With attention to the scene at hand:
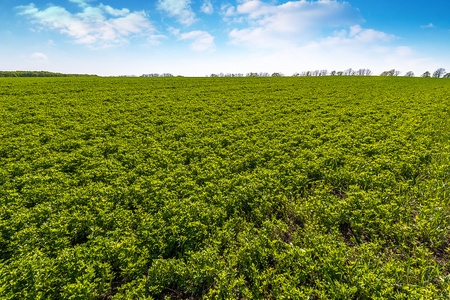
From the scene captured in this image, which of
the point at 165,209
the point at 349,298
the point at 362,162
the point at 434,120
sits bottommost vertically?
the point at 349,298

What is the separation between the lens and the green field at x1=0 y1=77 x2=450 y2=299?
13.5ft

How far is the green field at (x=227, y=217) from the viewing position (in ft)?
13.5

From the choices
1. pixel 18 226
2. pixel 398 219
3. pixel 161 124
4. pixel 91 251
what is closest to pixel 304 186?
pixel 398 219

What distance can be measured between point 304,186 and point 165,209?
5.15 m

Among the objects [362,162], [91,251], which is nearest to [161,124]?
[91,251]

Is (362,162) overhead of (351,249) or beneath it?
overhead

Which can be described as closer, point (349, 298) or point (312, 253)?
point (349, 298)

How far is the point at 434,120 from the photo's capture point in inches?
541

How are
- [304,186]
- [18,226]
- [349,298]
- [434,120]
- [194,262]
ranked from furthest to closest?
1. [434,120]
2. [304,186]
3. [18,226]
4. [194,262]
5. [349,298]

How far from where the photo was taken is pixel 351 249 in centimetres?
478

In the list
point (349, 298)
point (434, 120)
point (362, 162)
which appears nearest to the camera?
point (349, 298)

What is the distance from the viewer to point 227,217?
242 inches

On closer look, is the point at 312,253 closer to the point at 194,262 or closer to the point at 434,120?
the point at 194,262

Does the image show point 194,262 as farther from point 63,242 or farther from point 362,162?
point 362,162
